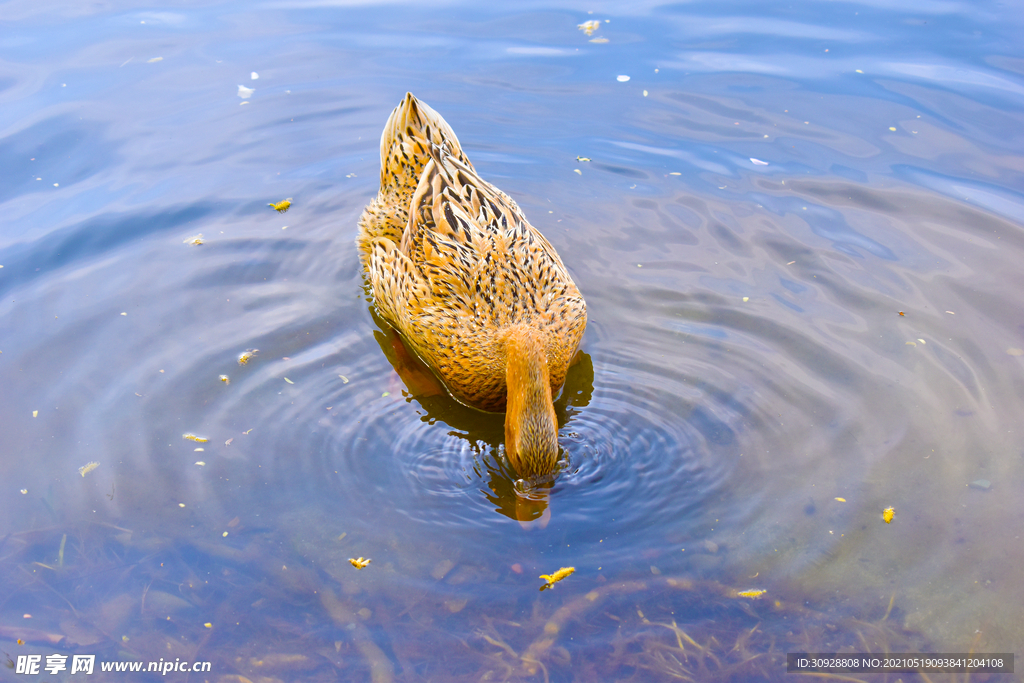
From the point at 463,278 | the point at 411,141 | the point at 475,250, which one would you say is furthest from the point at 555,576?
the point at 411,141

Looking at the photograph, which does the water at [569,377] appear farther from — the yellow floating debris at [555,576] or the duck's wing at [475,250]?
the duck's wing at [475,250]

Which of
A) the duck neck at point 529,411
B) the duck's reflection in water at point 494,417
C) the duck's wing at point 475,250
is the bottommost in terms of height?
the duck's reflection in water at point 494,417

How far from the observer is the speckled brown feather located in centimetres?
556

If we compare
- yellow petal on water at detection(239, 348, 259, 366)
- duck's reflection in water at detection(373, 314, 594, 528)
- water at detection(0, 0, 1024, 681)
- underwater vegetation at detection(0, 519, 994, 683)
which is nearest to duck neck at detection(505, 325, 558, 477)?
duck's reflection in water at detection(373, 314, 594, 528)

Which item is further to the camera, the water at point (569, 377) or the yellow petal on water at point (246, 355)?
the yellow petal on water at point (246, 355)

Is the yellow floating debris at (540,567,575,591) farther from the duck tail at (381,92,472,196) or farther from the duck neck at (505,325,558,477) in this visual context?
the duck tail at (381,92,472,196)

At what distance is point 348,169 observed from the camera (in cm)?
866

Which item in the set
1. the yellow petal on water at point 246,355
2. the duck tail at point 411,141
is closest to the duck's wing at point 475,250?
the duck tail at point 411,141

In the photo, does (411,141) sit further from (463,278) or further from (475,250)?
(463,278)

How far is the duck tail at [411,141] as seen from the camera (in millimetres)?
6773

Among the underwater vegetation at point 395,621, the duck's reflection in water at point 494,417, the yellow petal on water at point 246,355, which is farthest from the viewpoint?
the yellow petal on water at point 246,355

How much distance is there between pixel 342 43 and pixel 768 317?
25.6 ft

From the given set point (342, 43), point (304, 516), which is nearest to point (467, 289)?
point (304, 516)

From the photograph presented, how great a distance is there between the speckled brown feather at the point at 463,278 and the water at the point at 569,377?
15.3 inches
